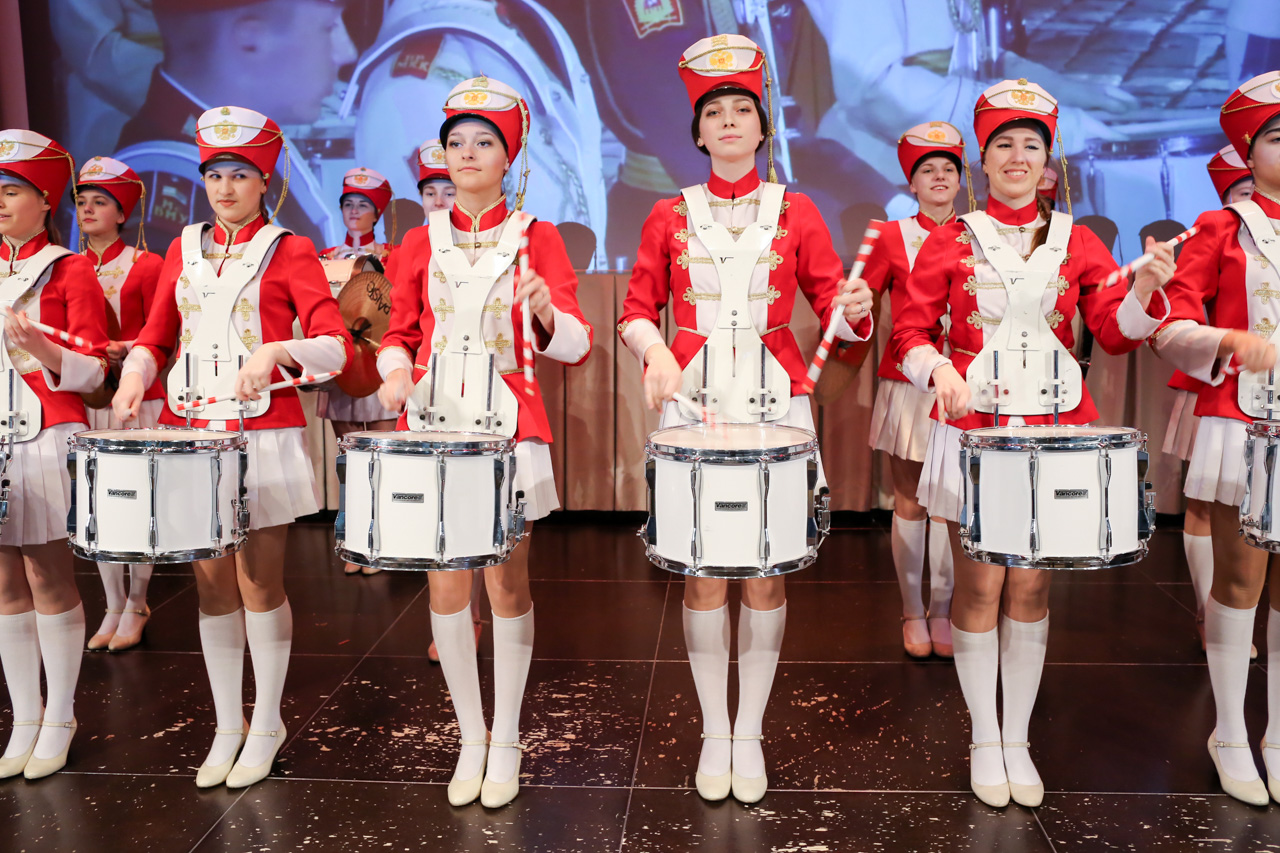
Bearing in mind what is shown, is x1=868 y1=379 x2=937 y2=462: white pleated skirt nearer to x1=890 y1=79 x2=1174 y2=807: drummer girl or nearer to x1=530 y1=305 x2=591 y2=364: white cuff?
x1=890 y1=79 x2=1174 y2=807: drummer girl

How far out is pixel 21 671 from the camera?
2859mm

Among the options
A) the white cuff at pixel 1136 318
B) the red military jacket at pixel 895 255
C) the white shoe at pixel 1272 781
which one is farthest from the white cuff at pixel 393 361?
the white shoe at pixel 1272 781

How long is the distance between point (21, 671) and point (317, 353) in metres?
1.37

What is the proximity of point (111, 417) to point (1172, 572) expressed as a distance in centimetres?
511

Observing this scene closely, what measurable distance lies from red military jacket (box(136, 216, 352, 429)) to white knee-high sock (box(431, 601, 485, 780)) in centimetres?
73

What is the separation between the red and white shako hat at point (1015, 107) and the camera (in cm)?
246

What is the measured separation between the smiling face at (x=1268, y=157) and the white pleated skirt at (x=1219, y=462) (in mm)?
636

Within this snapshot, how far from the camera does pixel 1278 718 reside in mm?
2592

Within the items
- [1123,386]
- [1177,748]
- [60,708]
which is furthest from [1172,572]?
[60,708]

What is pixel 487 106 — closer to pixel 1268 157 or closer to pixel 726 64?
pixel 726 64

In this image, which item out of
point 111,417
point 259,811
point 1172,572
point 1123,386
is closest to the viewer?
point 259,811

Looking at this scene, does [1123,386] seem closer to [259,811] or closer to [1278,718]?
[1278,718]

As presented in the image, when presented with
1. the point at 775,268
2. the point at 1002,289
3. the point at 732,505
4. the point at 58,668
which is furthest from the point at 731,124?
the point at 58,668

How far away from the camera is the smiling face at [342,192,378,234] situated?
17.0 feet
